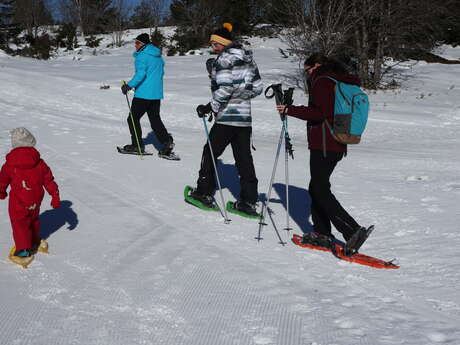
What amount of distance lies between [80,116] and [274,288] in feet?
26.8

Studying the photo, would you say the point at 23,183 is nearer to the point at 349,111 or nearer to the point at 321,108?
the point at 321,108

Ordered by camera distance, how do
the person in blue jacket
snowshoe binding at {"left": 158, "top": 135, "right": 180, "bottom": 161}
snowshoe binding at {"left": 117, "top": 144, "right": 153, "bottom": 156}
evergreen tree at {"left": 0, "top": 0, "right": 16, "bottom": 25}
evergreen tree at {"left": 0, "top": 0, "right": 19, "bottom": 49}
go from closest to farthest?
1. the person in blue jacket
2. snowshoe binding at {"left": 158, "top": 135, "right": 180, "bottom": 161}
3. snowshoe binding at {"left": 117, "top": 144, "right": 153, "bottom": 156}
4. evergreen tree at {"left": 0, "top": 0, "right": 19, "bottom": 49}
5. evergreen tree at {"left": 0, "top": 0, "right": 16, "bottom": 25}

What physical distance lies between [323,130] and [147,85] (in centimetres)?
392

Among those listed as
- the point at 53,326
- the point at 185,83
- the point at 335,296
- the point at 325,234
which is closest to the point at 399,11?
the point at 185,83

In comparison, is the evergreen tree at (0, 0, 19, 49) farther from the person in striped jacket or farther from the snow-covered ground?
the person in striped jacket

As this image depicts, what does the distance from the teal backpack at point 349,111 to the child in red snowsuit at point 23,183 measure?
2157 millimetres

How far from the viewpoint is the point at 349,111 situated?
369 cm

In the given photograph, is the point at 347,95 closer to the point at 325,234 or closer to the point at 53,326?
the point at 325,234

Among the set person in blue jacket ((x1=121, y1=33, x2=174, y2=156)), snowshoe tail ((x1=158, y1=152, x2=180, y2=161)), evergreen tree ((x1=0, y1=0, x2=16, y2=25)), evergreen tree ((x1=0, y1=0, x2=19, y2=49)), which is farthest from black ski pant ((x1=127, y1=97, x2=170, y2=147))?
evergreen tree ((x1=0, y1=0, x2=16, y2=25))

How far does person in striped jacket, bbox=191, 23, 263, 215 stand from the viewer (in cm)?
471

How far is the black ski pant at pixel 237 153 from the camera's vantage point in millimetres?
4969

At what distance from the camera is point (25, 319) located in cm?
291

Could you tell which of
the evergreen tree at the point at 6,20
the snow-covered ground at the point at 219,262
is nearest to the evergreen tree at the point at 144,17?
Answer: the evergreen tree at the point at 6,20

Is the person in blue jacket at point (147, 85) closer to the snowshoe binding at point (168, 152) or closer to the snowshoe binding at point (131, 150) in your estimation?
the snowshoe binding at point (168, 152)
